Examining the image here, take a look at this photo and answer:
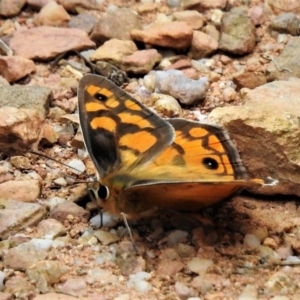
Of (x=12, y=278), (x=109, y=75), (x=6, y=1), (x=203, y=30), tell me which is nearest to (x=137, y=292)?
(x=12, y=278)

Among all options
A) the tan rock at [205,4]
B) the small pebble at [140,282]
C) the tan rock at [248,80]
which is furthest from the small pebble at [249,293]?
the tan rock at [205,4]

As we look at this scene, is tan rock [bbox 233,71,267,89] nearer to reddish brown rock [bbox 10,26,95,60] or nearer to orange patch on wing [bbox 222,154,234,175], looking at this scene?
reddish brown rock [bbox 10,26,95,60]

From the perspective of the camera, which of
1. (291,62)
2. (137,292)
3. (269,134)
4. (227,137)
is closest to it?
(137,292)

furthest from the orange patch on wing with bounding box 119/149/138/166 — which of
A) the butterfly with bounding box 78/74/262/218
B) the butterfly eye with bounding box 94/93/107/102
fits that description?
the butterfly eye with bounding box 94/93/107/102

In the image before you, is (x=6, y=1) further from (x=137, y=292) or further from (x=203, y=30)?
(x=137, y=292)

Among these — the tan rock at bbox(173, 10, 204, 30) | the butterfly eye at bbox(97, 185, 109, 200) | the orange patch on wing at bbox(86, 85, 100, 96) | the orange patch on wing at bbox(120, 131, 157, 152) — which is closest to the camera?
the butterfly eye at bbox(97, 185, 109, 200)

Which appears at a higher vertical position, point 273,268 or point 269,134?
point 269,134

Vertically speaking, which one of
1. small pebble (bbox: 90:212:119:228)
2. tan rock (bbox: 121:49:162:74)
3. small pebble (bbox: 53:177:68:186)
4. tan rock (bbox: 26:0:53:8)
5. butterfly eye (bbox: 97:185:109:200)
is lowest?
small pebble (bbox: 53:177:68:186)
